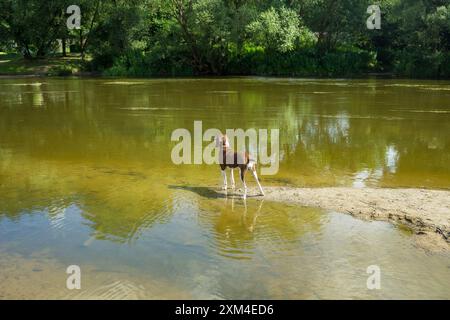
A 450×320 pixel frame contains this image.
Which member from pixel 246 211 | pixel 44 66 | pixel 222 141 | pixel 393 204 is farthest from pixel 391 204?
pixel 44 66

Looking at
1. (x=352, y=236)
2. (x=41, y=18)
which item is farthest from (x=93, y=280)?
(x=41, y=18)

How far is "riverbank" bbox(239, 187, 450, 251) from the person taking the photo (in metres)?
8.80

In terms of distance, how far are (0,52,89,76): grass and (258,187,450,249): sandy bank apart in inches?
2062

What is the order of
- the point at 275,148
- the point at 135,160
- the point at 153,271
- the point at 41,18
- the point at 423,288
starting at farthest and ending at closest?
the point at 41,18 → the point at 275,148 → the point at 135,160 → the point at 153,271 → the point at 423,288

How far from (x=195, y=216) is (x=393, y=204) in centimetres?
409

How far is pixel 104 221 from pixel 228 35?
4558cm

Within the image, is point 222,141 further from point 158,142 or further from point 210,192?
point 158,142

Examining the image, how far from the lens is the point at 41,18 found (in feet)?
196

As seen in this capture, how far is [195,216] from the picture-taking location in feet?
32.6

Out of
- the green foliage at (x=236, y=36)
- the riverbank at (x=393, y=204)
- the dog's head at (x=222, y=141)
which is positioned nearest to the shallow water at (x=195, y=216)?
the riverbank at (x=393, y=204)

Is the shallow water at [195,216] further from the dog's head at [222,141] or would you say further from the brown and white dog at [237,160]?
the dog's head at [222,141]

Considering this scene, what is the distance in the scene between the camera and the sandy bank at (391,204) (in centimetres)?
895

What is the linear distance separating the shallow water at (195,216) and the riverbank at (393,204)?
0.38 meters
